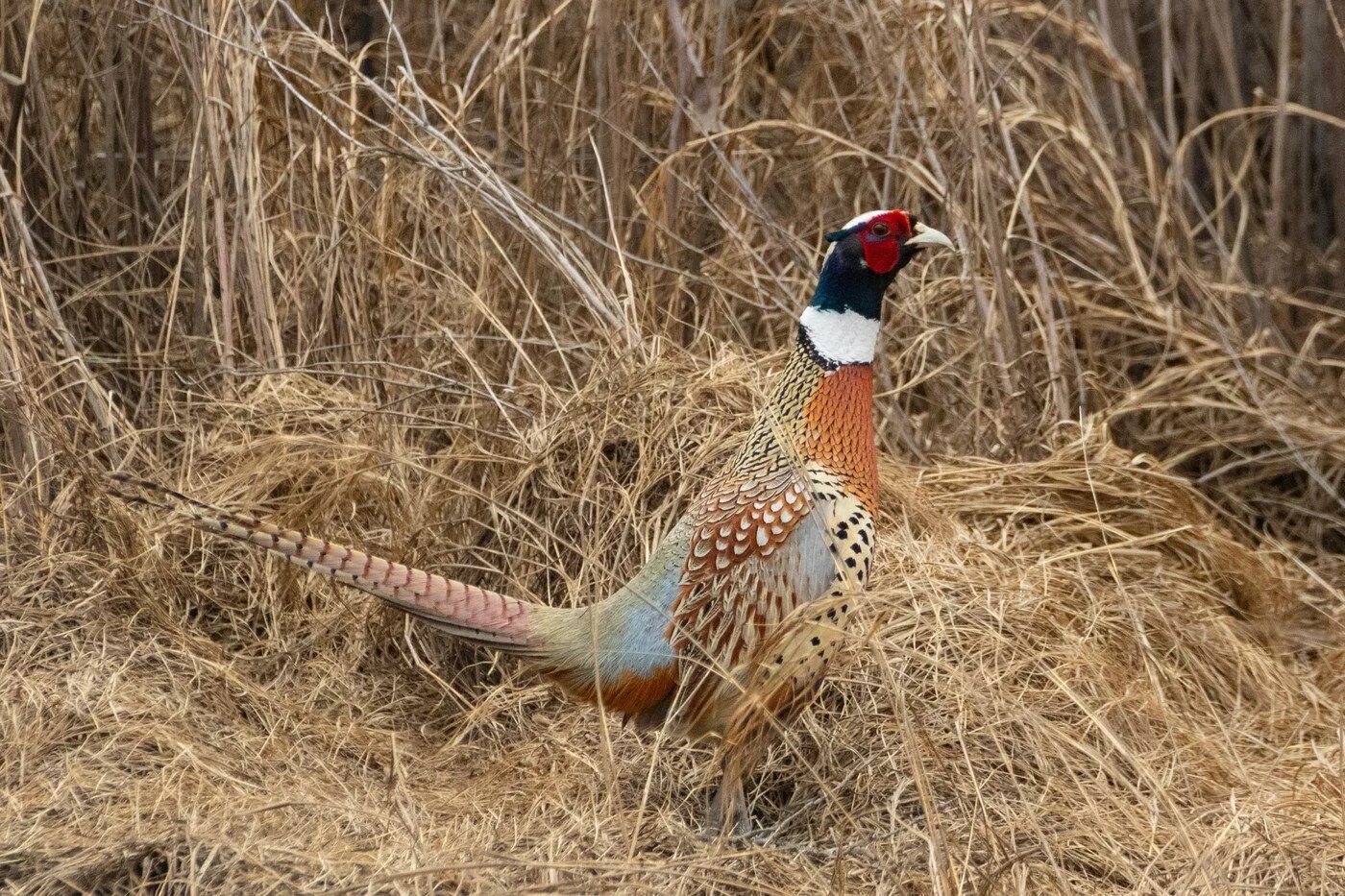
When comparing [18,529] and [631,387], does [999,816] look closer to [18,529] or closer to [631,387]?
[631,387]

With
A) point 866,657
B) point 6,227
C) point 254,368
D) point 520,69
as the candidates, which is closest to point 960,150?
point 520,69

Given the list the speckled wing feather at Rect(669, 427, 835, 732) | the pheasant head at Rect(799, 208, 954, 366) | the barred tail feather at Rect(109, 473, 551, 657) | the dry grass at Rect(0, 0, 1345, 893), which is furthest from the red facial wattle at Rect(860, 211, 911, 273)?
the barred tail feather at Rect(109, 473, 551, 657)

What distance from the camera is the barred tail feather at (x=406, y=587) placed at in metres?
2.46

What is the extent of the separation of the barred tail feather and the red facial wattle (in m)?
0.82

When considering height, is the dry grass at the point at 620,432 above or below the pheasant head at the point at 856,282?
below

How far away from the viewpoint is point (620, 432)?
3285 millimetres

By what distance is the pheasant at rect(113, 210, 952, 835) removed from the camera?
256 centimetres

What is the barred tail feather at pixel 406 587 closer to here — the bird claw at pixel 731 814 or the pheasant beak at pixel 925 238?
the bird claw at pixel 731 814

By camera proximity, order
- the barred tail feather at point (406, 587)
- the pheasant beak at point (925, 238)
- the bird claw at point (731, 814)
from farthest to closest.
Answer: the pheasant beak at point (925, 238) < the bird claw at point (731, 814) < the barred tail feather at point (406, 587)

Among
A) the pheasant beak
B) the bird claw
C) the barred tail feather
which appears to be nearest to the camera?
the barred tail feather

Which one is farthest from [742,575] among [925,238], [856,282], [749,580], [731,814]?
[925,238]

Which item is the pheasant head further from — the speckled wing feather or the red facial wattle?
the speckled wing feather

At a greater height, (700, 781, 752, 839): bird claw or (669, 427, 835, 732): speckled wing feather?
(669, 427, 835, 732): speckled wing feather

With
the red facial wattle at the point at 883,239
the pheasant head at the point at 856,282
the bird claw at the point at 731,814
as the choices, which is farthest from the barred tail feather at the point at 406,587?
the red facial wattle at the point at 883,239
